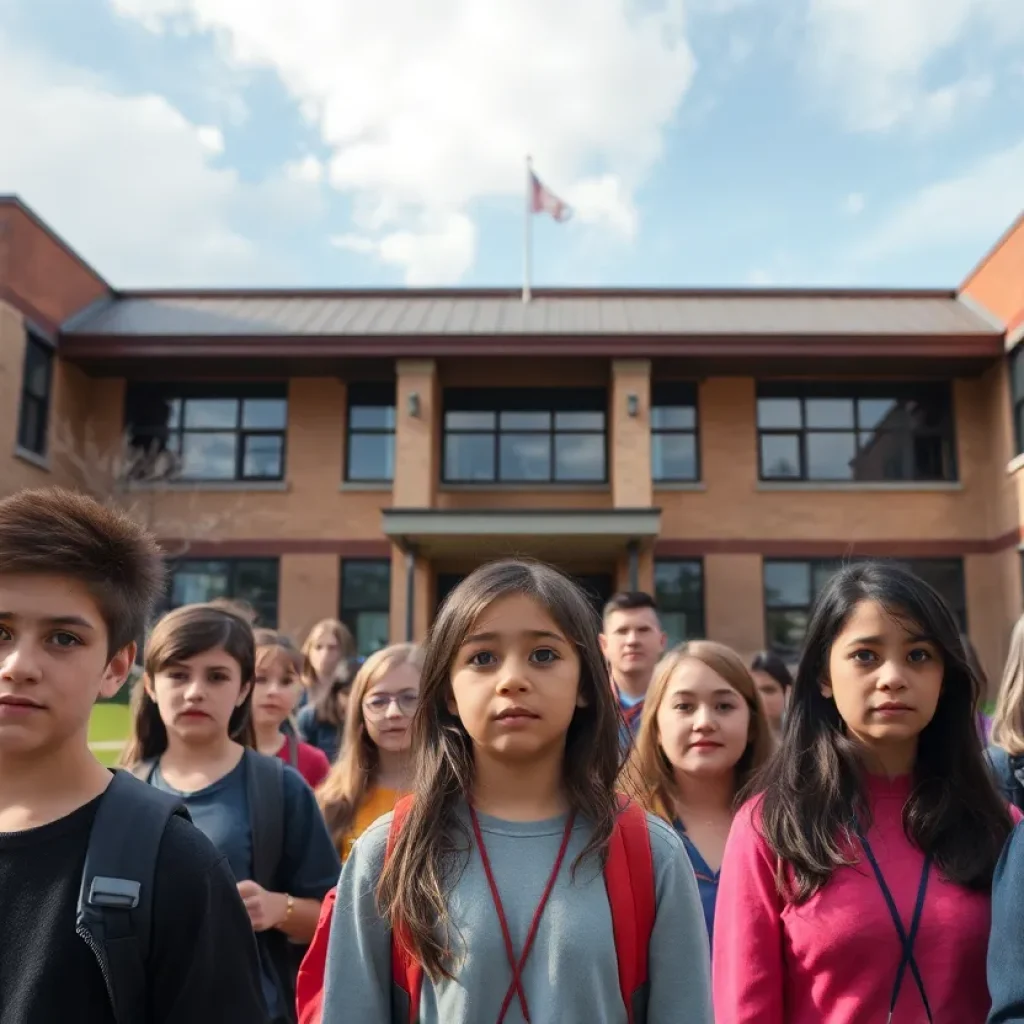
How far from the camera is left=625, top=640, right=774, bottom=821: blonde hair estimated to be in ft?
10.4

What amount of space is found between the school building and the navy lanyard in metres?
12.1

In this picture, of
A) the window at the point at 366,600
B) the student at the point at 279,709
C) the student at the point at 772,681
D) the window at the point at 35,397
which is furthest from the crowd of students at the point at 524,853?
the window at the point at 35,397

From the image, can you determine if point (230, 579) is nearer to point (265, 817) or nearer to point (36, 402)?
point (36, 402)

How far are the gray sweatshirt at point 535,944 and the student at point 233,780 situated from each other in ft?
3.08

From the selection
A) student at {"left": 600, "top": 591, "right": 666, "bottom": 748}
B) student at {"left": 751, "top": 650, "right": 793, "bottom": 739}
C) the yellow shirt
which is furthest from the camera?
student at {"left": 751, "top": 650, "right": 793, "bottom": 739}

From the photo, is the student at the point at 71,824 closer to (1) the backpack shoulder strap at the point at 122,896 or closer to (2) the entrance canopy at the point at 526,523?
(1) the backpack shoulder strap at the point at 122,896

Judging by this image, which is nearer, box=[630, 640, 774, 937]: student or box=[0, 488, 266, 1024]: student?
box=[0, 488, 266, 1024]: student

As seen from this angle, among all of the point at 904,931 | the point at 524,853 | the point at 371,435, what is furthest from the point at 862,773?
the point at 371,435

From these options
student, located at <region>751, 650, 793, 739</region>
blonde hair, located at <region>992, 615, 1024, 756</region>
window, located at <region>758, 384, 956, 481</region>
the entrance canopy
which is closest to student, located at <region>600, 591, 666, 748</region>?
student, located at <region>751, 650, 793, 739</region>

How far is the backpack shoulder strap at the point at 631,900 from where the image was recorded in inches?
64.3

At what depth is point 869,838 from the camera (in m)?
2.12

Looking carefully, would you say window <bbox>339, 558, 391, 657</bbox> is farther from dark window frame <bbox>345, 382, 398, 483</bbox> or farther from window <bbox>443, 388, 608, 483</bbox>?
window <bbox>443, 388, 608, 483</bbox>

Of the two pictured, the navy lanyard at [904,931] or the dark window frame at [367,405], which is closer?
the navy lanyard at [904,931]

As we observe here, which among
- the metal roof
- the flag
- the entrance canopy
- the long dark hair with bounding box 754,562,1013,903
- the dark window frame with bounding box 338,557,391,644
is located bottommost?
the long dark hair with bounding box 754,562,1013,903
